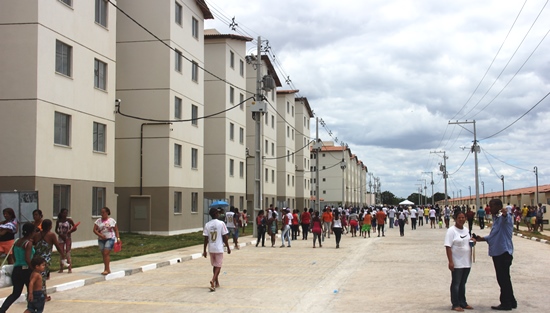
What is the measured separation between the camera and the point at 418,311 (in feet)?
30.3

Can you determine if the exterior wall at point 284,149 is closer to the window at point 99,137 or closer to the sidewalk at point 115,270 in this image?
the window at point 99,137

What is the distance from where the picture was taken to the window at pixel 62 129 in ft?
75.0

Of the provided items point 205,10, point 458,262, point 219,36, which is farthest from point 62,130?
point 219,36

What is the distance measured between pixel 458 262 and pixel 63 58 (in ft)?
62.5

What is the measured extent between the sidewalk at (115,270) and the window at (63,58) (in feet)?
28.0

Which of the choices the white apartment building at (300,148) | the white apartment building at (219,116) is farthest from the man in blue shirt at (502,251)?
the white apartment building at (300,148)

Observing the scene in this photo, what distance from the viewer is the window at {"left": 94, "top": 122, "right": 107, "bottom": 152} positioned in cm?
2595

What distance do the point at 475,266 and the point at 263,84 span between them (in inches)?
705

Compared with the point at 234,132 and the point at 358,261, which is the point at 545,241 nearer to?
the point at 358,261

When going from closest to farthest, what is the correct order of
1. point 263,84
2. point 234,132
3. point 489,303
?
point 489,303 → point 263,84 → point 234,132

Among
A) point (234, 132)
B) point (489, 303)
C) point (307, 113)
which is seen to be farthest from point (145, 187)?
point (307, 113)

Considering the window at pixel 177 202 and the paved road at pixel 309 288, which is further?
the window at pixel 177 202

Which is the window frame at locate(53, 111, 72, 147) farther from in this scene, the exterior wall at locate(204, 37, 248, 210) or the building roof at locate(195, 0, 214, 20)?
the exterior wall at locate(204, 37, 248, 210)

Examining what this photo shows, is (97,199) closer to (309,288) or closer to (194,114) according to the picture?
(194,114)
